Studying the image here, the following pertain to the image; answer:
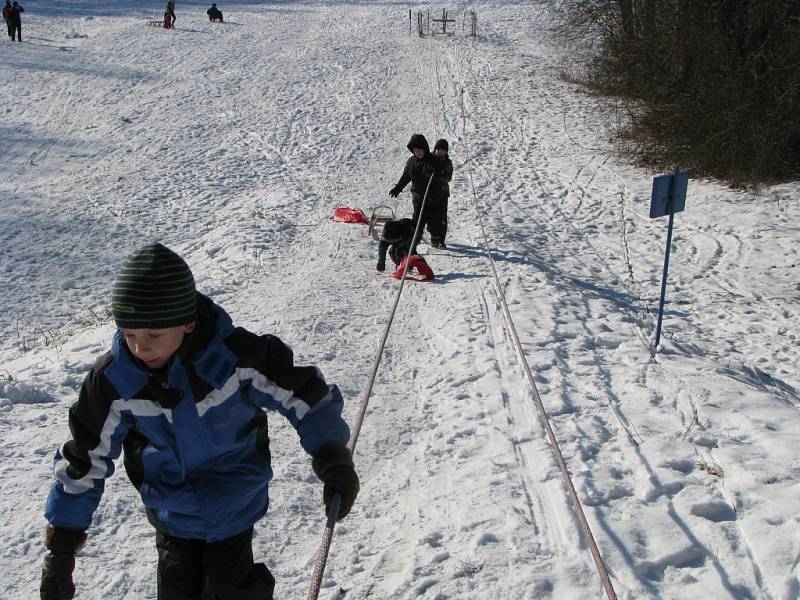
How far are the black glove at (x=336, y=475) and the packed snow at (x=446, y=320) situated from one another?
1.54 m

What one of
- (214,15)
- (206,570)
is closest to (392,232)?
(206,570)

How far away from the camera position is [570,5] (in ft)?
67.4

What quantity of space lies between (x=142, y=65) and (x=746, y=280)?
21876 mm

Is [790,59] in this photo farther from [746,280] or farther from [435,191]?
[435,191]

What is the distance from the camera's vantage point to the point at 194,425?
2314 mm

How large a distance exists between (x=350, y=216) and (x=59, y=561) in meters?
10.2

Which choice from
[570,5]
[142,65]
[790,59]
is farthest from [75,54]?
[790,59]

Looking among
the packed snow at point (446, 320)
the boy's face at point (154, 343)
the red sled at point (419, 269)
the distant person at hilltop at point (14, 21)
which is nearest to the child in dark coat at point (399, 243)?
the red sled at point (419, 269)

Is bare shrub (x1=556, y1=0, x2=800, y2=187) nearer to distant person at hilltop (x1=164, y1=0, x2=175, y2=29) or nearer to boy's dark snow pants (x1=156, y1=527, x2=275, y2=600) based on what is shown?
boy's dark snow pants (x1=156, y1=527, x2=275, y2=600)

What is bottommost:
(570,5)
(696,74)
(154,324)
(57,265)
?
(57,265)

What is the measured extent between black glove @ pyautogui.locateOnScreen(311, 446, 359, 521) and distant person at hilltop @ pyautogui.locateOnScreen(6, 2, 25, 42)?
99.0ft

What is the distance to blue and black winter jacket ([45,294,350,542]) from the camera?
7.49 ft

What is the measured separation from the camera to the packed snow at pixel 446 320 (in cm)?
392

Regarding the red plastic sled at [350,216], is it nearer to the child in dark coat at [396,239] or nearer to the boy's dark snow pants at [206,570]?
the child in dark coat at [396,239]
